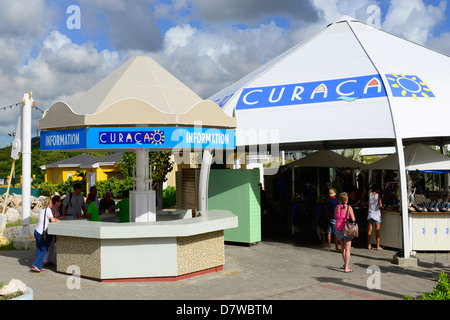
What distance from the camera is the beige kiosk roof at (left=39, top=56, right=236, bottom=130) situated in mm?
9453

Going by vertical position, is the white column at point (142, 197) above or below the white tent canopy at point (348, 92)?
below

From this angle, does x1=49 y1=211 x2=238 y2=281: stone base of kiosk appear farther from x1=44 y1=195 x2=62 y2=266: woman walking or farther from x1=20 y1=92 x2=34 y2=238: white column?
x1=20 y1=92 x2=34 y2=238: white column

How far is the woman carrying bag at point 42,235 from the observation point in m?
10.2

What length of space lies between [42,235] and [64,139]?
2096mm

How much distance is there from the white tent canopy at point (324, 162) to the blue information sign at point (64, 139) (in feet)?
27.7

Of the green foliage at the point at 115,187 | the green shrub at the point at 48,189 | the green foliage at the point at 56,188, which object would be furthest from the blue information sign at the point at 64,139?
the green shrub at the point at 48,189

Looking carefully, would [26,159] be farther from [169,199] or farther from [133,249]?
[169,199]

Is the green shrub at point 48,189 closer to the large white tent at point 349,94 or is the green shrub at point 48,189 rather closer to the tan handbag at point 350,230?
the large white tent at point 349,94

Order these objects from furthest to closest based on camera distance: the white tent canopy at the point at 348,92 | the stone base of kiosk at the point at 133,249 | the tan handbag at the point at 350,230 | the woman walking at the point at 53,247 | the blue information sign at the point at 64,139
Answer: the white tent canopy at the point at 348,92, the woman walking at the point at 53,247, the tan handbag at the point at 350,230, the blue information sign at the point at 64,139, the stone base of kiosk at the point at 133,249

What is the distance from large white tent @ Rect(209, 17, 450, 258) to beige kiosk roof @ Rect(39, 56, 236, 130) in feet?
6.48

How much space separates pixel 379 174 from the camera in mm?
18328
